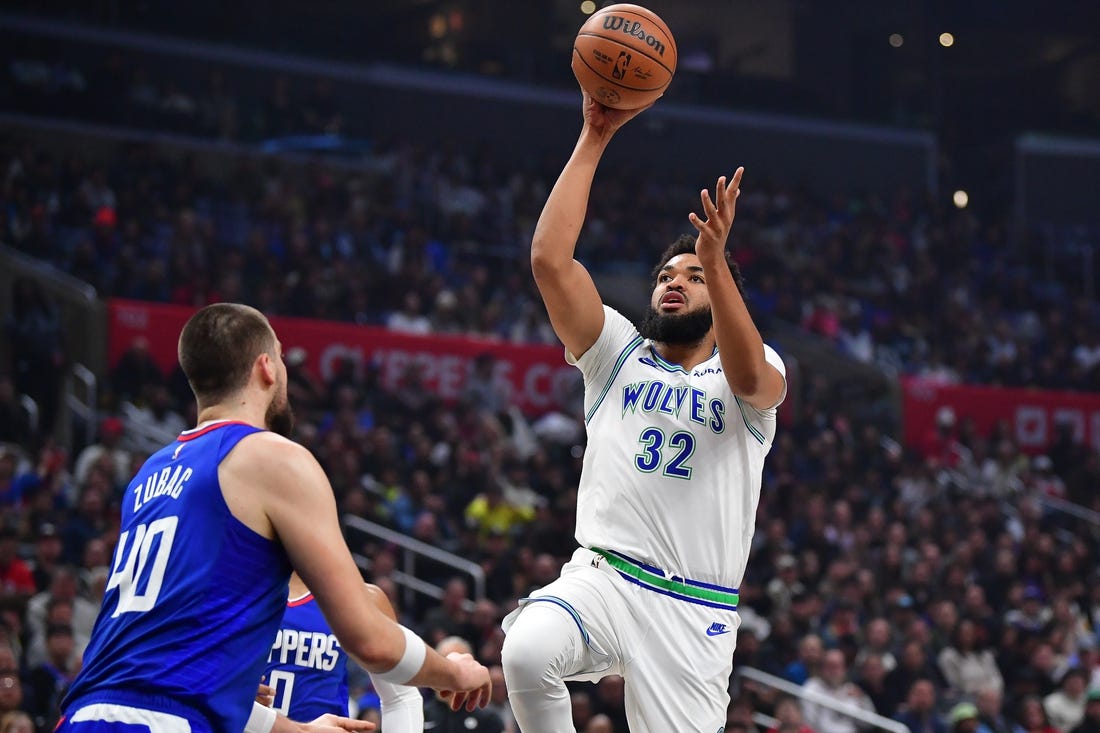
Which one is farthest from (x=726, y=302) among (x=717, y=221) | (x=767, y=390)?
(x=767, y=390)

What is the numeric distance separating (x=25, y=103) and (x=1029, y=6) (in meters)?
23.3

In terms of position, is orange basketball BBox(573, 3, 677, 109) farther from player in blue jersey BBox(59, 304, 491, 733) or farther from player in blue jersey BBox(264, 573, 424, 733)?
player in blue jersey BBox(59, 304, 491, 733)

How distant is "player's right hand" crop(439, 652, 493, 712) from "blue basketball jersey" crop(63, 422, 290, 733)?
0.57 meters

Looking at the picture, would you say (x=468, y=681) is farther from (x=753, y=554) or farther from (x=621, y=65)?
(x=753, y=554)

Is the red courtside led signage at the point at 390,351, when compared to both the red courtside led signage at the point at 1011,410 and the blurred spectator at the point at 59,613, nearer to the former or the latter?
the blurred spectator at the point at 59,613

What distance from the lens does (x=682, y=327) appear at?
231 inches

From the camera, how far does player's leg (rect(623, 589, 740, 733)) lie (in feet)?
17.6

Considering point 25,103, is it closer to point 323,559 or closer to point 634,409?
point 634,409

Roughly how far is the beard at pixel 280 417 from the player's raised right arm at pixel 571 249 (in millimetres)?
1433

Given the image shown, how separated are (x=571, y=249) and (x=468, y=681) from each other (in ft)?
7.07

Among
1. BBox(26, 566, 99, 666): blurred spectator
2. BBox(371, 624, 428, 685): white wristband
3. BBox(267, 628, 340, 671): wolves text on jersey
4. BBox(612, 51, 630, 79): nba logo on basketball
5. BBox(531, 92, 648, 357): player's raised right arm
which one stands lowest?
BBox(26, 566, 99, 666): blurred spectator

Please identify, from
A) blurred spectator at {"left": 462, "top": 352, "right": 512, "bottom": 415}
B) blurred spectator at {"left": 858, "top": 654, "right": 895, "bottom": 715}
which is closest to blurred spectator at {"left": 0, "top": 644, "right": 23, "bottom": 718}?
blurred spectator at {"left": 858, "top": 654, "right": 895, "bottom": 715}

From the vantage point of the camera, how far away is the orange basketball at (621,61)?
19.4 ft

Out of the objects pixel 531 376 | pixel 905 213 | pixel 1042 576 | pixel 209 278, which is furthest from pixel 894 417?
pixel 209 278
